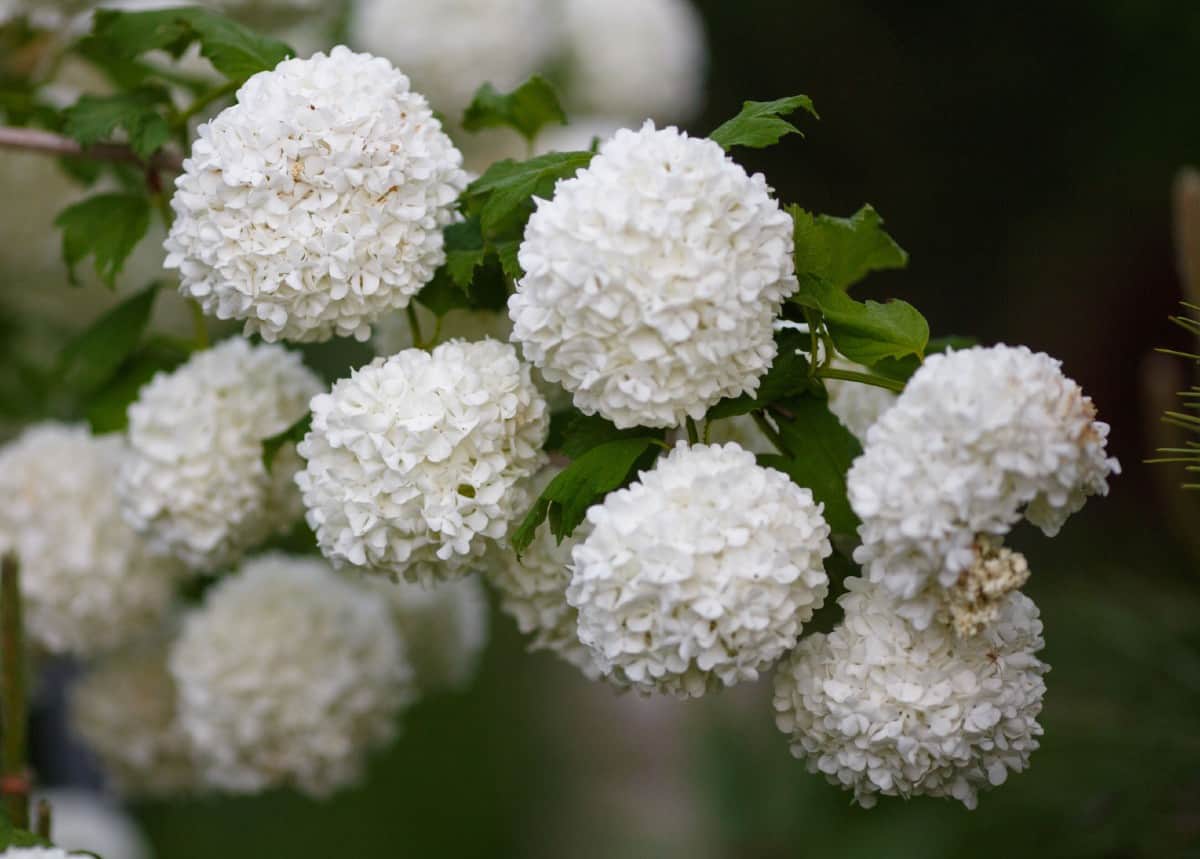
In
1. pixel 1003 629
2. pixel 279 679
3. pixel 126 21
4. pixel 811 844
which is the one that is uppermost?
pixel 126 21

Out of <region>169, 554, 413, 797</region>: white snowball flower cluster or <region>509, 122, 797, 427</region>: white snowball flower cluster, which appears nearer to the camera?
<region>509, 122, 797, 427</region>: white snowball flower cluster

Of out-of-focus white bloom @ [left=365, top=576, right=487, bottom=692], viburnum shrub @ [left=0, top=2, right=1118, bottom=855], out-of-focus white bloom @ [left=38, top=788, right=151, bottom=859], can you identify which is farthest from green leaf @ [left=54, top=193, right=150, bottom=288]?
out-of-focus white bloom @ [left=38, top=788, right=151, bottom=859]

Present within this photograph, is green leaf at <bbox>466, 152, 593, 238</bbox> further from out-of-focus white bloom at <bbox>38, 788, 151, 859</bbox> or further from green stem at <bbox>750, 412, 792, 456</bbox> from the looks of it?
out-of-focus white bloom at <bbox>38, 788, 151, 859</bbox>

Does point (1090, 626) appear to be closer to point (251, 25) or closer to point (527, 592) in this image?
point (527, 592)

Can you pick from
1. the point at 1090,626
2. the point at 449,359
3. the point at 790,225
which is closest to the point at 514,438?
the point at 449,359

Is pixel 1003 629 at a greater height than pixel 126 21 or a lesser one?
lesser
